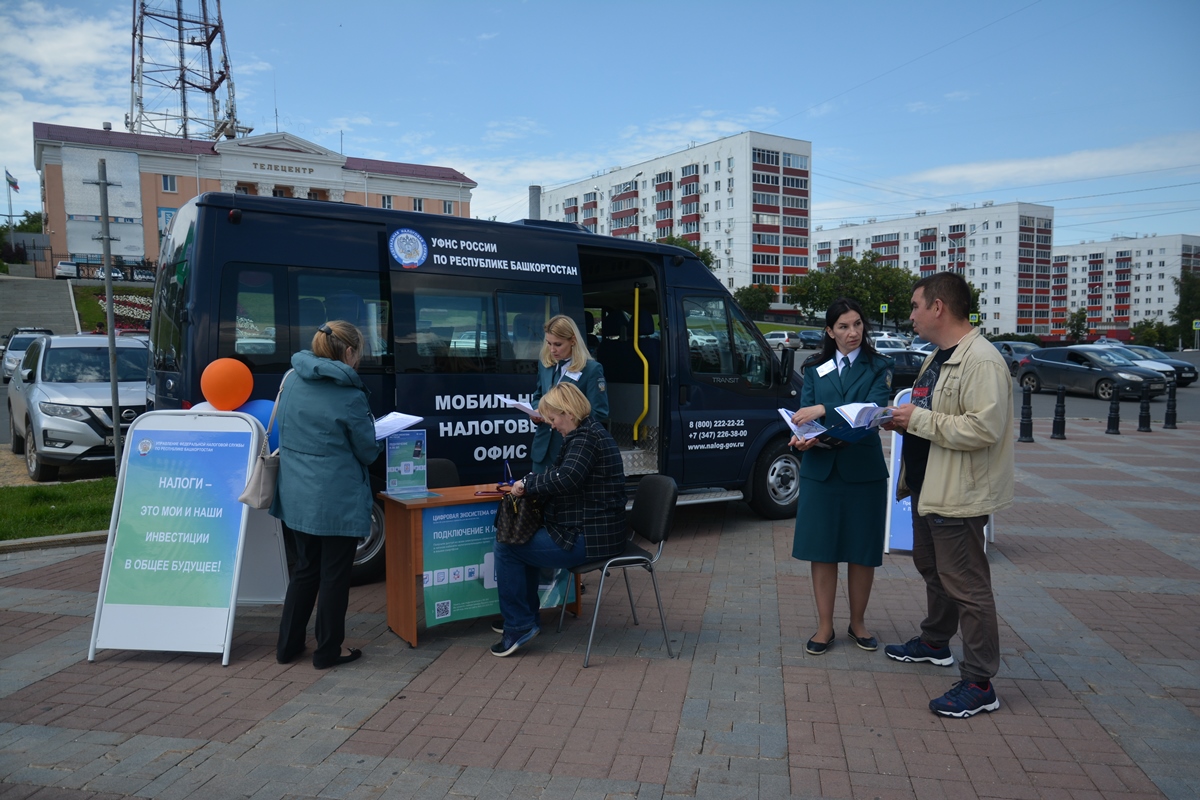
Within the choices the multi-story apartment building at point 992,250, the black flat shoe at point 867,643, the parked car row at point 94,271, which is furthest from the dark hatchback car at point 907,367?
the multi-story apartment building at point 992,250

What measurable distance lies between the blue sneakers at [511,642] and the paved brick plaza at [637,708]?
55 mm

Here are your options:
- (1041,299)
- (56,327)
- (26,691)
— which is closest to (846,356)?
(26,691)

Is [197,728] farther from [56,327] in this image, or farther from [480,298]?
[56,327]

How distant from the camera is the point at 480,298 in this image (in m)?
6.39

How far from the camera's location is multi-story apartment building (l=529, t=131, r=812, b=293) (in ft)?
332

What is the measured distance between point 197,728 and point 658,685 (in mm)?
2204

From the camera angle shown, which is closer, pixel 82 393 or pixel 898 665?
pixel 898 665

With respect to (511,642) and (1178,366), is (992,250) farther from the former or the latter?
(511,642)

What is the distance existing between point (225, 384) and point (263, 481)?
71 centimetres

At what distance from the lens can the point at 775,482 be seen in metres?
8.34

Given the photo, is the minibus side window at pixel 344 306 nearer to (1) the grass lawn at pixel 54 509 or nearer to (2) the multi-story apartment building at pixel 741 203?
(1) the grass lawn at pixel 54 509

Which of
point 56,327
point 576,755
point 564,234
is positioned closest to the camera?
point 576,755

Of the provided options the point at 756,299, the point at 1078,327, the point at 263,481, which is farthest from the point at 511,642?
the point at 1078,327

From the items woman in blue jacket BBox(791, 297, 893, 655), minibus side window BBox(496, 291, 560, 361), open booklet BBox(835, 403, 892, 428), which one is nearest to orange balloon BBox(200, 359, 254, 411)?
minibus side window BBox(496, 291, 560, 361)
